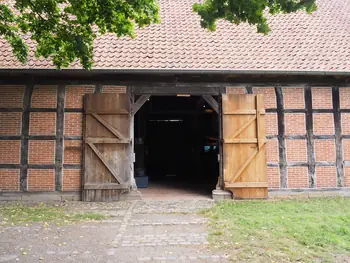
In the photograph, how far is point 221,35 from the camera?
8.67 metres

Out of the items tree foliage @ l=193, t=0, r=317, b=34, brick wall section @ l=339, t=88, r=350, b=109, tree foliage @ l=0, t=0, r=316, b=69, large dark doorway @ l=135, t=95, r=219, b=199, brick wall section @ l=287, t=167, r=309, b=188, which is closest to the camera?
tree foliage @ l=193, t=0, r=317, b=34

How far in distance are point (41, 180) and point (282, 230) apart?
5499 mm

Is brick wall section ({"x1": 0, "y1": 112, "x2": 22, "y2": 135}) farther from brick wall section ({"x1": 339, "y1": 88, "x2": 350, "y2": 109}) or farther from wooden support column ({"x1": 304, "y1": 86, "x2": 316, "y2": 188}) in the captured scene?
brick wall section ({"x1": 339, "y1": 88, "x2": 350, "y2": 109})

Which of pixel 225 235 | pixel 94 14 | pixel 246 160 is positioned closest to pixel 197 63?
pixel 246 160

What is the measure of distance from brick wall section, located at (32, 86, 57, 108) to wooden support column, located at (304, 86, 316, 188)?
636 centimetres

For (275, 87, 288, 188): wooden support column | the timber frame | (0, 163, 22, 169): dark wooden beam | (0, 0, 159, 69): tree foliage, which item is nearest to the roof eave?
the timber frame

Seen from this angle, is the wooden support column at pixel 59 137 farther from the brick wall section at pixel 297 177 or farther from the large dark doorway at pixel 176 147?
the brick wall section at pixel 297 177

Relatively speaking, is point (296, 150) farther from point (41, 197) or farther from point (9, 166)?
point (9, 166)

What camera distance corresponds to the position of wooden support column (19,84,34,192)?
7.11m

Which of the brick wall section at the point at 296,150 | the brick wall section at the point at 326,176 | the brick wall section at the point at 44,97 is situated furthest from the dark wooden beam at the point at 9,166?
the brick wall section at the point at 326,176

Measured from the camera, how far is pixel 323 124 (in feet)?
25.1

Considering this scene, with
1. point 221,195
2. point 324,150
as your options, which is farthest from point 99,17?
point 324,150

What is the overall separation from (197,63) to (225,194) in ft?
10.9

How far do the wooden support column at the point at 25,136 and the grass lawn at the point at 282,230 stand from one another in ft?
14.5
